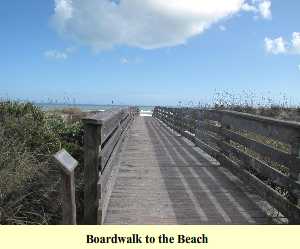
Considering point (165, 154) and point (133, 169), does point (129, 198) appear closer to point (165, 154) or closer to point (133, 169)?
point (133, 169)

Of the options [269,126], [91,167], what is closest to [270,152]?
[269,126]

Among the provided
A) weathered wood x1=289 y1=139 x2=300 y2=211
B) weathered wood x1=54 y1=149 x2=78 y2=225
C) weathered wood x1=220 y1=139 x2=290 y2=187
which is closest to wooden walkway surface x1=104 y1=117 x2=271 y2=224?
weathered wood x1=220 y1=139 x2=290 y2=187

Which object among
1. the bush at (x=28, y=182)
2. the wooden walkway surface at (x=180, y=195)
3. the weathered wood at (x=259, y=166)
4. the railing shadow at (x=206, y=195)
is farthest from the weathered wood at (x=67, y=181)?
the weathered wood at (x=259, y=166)

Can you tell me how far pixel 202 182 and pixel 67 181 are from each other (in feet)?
15.1

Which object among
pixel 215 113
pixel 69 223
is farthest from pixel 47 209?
pixel 215 113

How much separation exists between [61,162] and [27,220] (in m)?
2.38

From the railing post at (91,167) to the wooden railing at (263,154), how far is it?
211 cm

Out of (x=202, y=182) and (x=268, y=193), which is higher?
(x=268, y=193)

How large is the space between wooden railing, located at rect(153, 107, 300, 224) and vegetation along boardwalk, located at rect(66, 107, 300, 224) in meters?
0.01

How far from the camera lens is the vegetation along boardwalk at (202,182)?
593 centimetres

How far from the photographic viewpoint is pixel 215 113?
38.3ft

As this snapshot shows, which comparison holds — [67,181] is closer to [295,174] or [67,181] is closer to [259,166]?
[295,174]

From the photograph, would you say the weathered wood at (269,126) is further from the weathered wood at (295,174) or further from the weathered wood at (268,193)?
the weathered wood at (268,193)

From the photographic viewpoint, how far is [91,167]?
5.84 metres
